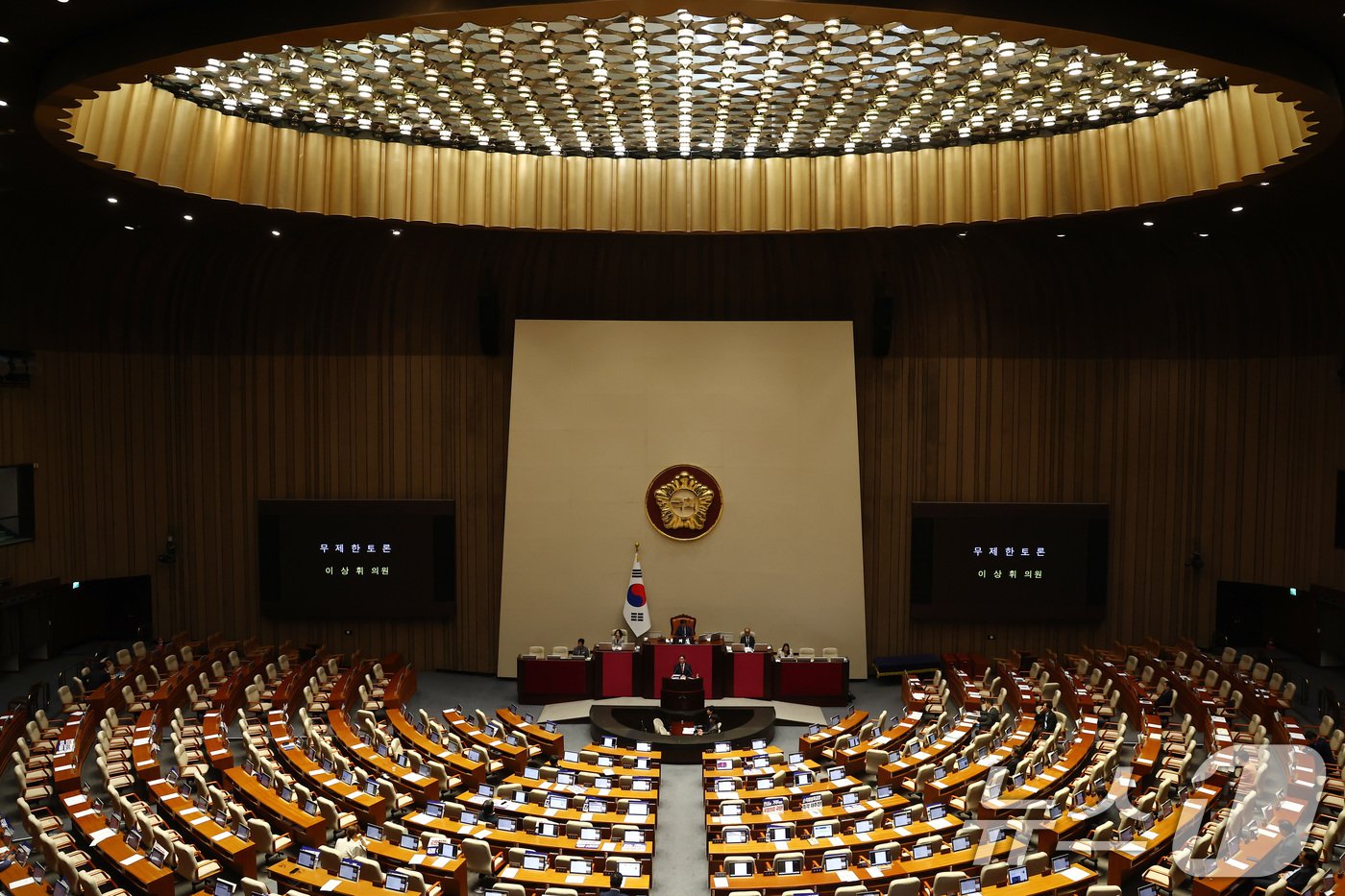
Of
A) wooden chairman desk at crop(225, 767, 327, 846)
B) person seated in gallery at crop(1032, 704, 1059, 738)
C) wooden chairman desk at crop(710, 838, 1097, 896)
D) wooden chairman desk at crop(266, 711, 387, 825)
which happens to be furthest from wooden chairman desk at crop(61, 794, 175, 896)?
person seated in gallery at crop(1032, 704, 1059, 738)

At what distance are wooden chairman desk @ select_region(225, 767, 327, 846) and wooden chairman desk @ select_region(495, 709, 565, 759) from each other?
13.1 ft

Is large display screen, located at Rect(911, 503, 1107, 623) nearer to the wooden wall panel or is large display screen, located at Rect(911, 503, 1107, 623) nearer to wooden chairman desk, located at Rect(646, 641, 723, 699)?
the wooden wall panel

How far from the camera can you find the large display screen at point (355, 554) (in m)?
20.1

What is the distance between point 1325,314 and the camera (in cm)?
1861

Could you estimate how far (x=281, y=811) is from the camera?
12.0m

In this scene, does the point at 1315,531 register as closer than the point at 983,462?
Yes

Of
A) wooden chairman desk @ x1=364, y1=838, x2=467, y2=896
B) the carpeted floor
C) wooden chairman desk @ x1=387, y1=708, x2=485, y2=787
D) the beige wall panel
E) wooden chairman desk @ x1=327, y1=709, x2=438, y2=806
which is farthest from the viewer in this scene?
the beige wall panel

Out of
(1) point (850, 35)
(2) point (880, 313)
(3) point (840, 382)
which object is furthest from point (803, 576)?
(1) point (850, 35)

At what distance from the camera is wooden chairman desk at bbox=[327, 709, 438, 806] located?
515 inches

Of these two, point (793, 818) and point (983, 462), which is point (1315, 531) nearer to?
point (983, 462)

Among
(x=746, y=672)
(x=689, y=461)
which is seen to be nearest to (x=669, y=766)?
(x=746, y=672)

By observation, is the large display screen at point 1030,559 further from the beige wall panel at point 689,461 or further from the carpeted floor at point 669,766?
the carpeted floor at point 669,766

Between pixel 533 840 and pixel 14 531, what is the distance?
503 inches

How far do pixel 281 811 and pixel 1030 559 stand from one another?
46.1 ft
